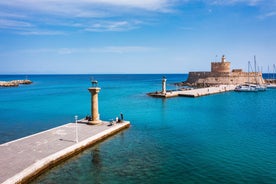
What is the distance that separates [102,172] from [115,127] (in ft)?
25.4

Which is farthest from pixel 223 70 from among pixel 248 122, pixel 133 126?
pixel 133 126

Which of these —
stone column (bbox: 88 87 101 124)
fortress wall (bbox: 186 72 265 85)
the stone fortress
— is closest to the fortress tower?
the stone fortress

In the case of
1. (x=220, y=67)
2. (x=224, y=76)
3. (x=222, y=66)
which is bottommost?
(x=224, y=76)

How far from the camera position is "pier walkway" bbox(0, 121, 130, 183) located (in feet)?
37.9

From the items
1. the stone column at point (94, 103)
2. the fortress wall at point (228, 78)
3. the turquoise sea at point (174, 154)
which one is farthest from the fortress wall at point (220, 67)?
the stone column at point (94, 103)

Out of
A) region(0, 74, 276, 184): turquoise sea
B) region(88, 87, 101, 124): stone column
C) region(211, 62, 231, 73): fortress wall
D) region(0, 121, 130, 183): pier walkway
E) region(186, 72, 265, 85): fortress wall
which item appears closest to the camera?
region(0, 121, 130, 183): pier walkway

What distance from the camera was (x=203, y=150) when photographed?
16.0m

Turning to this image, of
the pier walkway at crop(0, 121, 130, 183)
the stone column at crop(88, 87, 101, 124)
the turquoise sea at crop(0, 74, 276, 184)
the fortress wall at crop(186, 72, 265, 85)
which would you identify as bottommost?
the turquoise sea at crop(0, 74, 276, 184)

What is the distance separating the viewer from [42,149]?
14586mm

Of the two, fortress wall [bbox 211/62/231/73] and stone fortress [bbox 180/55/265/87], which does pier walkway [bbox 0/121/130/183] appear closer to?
stone fortress [bbox 180/55/265/87]

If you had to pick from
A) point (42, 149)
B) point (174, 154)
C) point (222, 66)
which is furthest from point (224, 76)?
point (42, 149)

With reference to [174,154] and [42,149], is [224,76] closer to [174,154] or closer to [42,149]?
[174,154]

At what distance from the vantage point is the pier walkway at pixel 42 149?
37.9 ft

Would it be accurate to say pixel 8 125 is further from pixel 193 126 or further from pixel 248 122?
pixel 248 122
